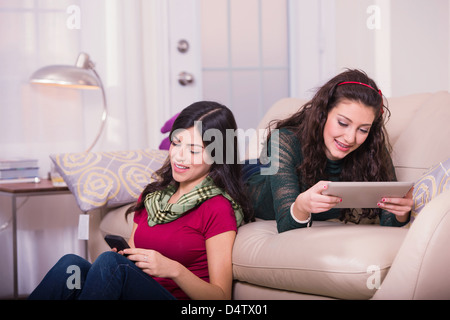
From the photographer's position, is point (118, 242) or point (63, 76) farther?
point (63, 76)

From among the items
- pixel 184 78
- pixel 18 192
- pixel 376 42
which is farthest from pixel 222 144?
pixel 376 42

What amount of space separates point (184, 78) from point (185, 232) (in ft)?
5.66

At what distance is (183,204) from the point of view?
164 centimetres

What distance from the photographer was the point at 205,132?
1689 millimetres

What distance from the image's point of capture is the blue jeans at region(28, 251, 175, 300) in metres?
1.39

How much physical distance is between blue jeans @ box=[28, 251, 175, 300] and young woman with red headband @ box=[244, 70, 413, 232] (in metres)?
0.46

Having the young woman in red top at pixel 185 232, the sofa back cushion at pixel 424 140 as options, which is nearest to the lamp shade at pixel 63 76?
the young woman in red top at pixel 185 232

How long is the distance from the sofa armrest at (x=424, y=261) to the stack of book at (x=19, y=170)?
1940 millimetres

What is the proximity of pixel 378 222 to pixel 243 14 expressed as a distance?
1.81 m

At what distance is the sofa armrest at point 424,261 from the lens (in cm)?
134

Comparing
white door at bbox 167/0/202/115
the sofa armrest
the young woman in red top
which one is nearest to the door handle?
white door at bbox 167/0/202/115

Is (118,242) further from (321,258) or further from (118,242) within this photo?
(321,258)
